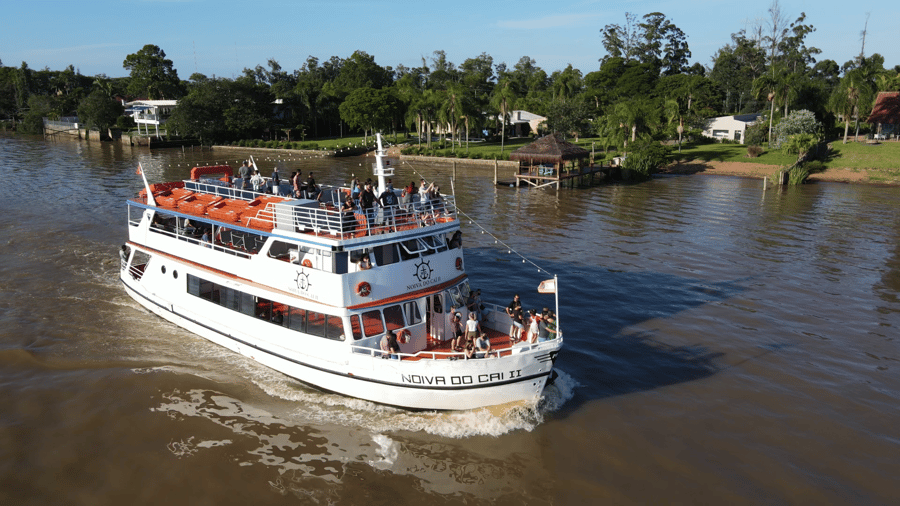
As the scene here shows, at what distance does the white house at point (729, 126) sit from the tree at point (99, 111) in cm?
10065

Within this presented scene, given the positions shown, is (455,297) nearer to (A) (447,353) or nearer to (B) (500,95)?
(A) (447,353)

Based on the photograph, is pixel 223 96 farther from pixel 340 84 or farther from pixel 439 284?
pixel 439 284

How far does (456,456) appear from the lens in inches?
596

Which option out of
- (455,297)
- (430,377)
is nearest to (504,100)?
(455,297)

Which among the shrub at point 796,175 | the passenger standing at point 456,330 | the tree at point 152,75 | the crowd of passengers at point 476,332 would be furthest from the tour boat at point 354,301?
the tree at point 152,75

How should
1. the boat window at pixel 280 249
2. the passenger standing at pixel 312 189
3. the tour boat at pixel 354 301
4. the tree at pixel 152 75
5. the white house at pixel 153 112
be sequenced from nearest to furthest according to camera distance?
the tour boat at pixel 354 301, the boat window at pixel 280 249, the passenger standing at pixel 312 189, the white house at pixel 153 112, the tree at pixel 152 75

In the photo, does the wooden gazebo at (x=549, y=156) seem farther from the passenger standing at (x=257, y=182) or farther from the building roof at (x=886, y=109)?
the building roof at (x=886, y=109)

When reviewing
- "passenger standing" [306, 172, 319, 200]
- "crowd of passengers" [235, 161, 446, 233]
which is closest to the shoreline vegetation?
"passenger standing" [306, 172, 319, 200]

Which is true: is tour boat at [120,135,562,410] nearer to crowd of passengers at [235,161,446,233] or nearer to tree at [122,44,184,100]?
crowd of passengers at [235,161,446,233]

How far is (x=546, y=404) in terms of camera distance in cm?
1736

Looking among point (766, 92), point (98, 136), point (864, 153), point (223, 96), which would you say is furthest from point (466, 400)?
point (98, 136)

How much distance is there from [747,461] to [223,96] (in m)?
102

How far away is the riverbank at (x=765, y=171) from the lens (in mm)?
58656

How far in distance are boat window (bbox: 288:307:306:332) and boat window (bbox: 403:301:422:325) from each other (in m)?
3.01
